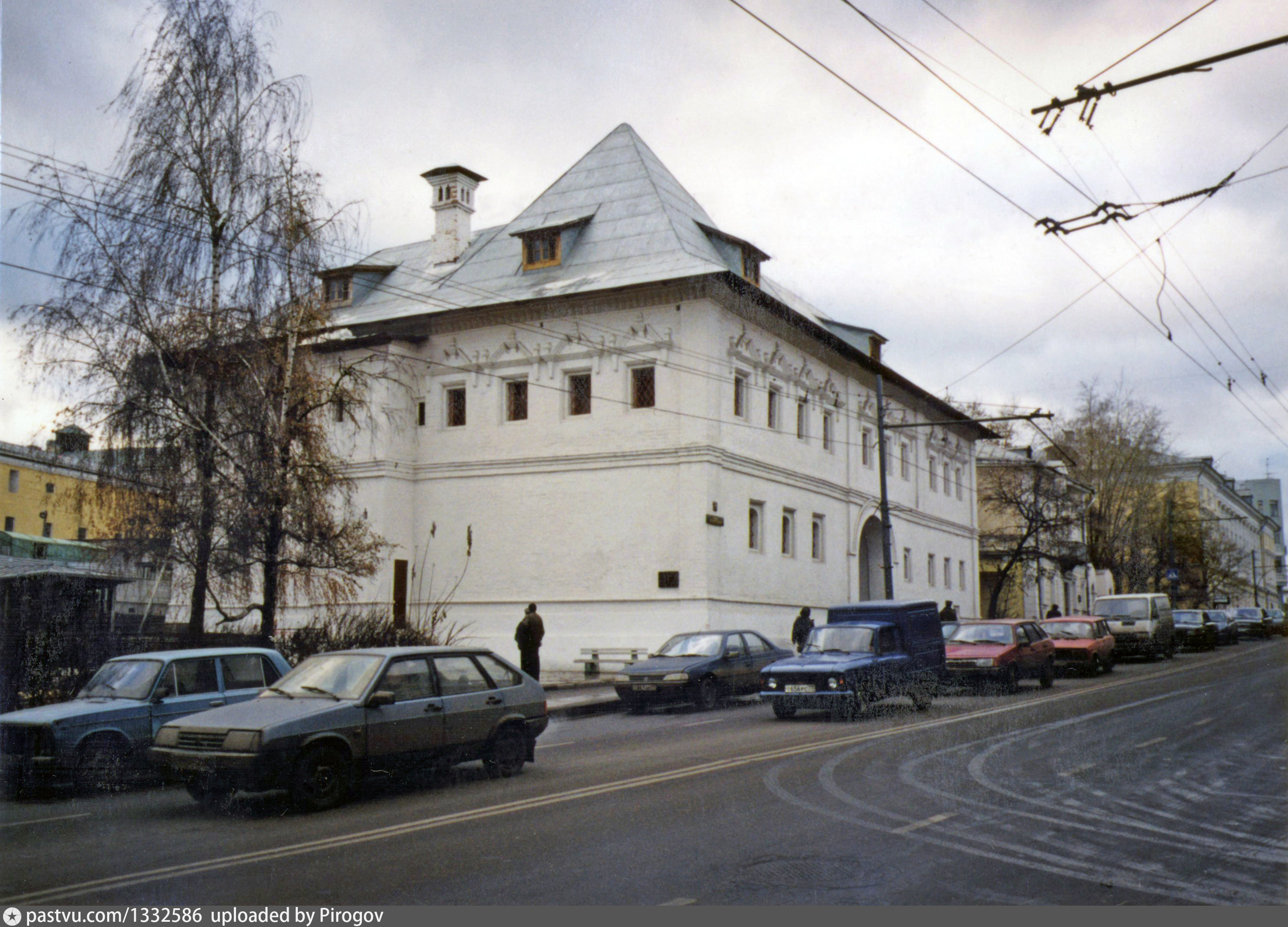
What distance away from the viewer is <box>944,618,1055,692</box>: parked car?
22.3m

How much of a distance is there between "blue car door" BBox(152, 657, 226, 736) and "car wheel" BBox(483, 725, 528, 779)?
3.20 m

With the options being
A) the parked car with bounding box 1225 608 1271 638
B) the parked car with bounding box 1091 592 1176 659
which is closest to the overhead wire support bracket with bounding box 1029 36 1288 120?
the parked car with bounding box 1091 592 1176 659

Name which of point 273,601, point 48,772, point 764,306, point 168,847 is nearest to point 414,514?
point 764,306

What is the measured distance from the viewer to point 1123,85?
9.53 m

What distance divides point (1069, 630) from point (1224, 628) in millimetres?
28240

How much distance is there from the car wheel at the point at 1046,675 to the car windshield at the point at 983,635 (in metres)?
1.34

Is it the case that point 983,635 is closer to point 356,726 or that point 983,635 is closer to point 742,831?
point 356,726

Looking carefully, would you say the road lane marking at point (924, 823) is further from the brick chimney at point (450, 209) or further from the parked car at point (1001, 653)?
the brick chimney at point (450, 209)

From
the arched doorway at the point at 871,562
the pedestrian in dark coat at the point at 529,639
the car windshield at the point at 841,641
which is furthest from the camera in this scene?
the arched doorway at the point at 871,562

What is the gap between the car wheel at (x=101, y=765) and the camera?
38.5 feet

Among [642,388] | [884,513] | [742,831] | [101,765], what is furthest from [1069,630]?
[101,765]

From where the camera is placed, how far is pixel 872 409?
1646 inches

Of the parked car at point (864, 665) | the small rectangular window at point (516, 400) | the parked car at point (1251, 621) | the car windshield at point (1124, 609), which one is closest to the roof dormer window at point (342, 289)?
the small rectangular window at point (516, 400)

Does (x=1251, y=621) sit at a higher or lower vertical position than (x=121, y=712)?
A: lower
